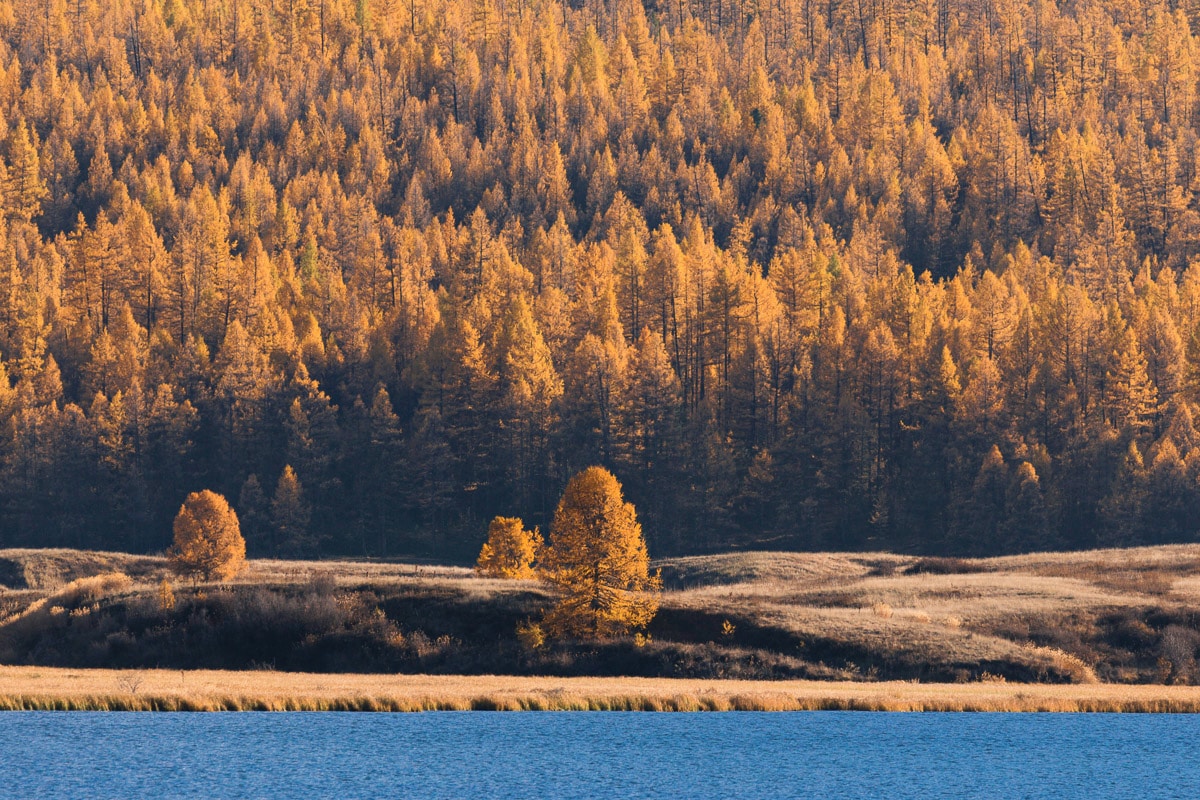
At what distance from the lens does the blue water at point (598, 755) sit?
42.5m

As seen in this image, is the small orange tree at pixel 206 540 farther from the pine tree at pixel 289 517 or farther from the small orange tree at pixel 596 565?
the pine tree at pixel 289 517

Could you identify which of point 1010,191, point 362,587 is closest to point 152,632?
point 362,587

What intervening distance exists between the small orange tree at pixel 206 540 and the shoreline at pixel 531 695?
24847 mm

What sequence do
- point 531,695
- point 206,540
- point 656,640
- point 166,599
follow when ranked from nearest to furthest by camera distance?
point 531,695 → point 656,640 → point 166,599 → point 206,540

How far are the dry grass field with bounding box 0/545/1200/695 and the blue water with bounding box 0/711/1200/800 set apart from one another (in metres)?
2.89

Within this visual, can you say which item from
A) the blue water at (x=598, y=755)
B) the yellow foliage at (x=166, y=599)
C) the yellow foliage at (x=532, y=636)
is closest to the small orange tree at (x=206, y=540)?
the yellow foliage at (x=166, y=599)

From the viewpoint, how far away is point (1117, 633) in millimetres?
69000

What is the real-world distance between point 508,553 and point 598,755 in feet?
138

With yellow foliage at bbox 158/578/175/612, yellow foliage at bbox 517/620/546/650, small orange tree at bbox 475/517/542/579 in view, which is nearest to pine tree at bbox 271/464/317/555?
small orange tree at bbox 475/517/542/579

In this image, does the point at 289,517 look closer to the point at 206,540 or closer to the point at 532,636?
the point at 206,540

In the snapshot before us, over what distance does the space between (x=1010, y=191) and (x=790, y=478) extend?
79014 mm

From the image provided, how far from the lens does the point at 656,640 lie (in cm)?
6675

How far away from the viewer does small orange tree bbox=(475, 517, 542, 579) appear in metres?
88.3

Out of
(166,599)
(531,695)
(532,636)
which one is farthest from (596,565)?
(166,599)
